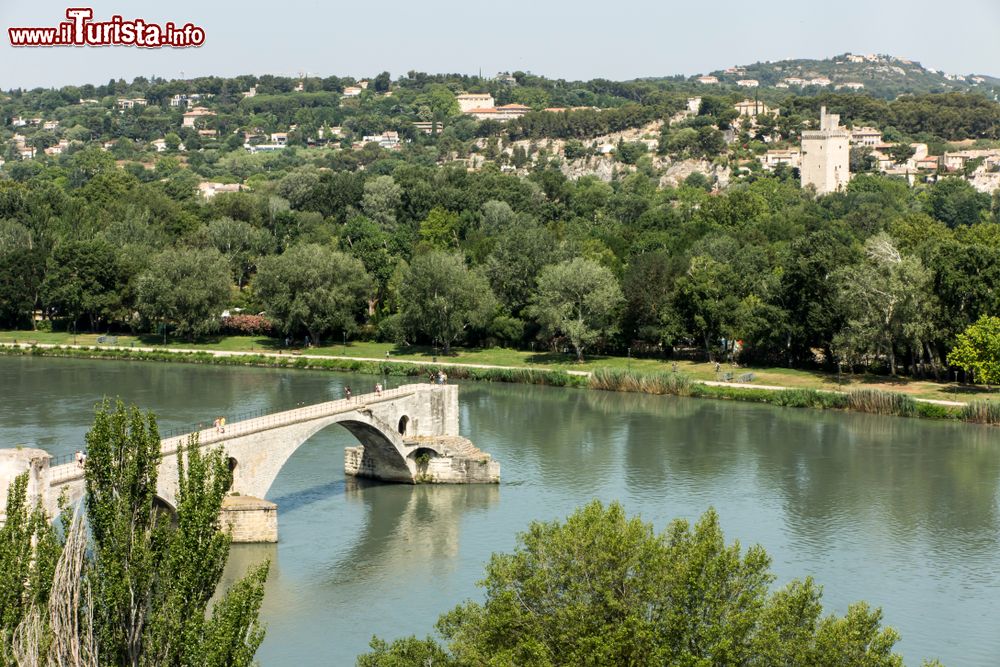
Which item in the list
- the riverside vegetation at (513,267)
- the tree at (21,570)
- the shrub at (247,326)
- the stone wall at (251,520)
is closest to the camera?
the tree at (21,570)

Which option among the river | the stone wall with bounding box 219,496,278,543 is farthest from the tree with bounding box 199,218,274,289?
the stone wall with bounding box 219,496,278,543

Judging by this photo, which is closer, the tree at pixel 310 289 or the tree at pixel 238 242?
the tree at pixel 310 289

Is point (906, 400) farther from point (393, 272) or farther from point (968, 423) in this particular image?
point (393, 272)

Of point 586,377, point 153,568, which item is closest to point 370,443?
point 586,377

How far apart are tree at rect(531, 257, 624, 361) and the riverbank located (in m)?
2.89

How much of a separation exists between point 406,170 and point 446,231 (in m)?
20.1

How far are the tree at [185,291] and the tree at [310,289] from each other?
9.04 feet

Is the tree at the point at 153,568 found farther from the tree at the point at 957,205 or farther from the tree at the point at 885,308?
the tree at the point at 957,205

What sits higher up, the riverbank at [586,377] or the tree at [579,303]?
the tree at [579,303]

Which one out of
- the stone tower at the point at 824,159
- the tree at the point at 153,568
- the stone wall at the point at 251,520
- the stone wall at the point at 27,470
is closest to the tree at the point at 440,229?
the stone tower at the point at 824,159

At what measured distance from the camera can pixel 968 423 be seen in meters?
53.7

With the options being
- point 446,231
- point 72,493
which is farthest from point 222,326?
point 72,493

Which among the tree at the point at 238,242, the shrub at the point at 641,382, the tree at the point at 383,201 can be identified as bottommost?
the shrub at the point at 641,382

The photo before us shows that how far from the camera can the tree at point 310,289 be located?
70.2m
